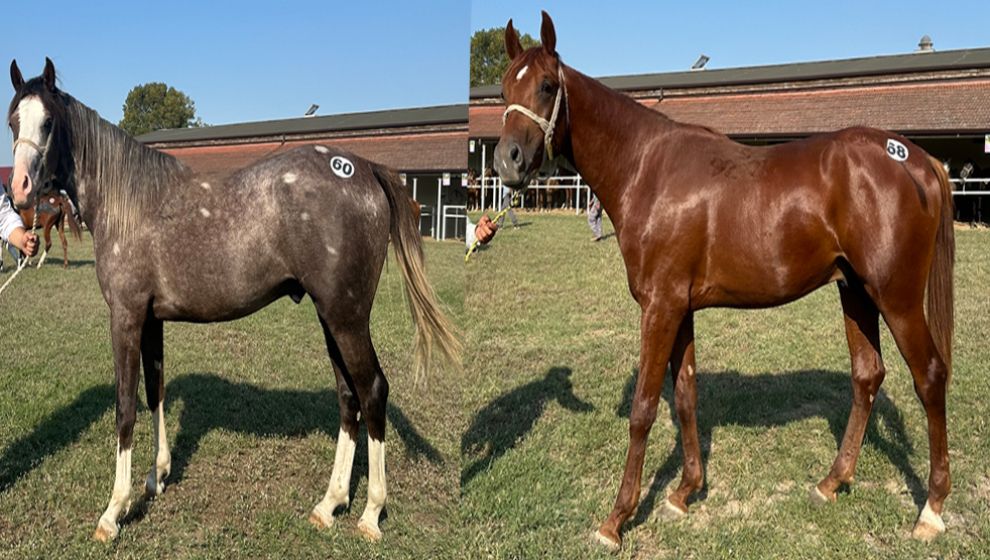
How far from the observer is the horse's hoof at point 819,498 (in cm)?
365

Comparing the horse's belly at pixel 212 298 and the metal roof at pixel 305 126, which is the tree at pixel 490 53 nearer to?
the metal roof at pixel 305 126

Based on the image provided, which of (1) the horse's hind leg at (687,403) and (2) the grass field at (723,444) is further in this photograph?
(1) the horse's hind leg at (687,403)

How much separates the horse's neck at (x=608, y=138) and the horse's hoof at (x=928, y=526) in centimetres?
209

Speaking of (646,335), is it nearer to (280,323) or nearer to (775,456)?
(775,456)

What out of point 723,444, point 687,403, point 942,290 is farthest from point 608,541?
point 942,290

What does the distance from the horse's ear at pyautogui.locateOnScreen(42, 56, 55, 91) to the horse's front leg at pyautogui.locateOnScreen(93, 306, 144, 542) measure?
1000mm

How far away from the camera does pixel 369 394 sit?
324cm

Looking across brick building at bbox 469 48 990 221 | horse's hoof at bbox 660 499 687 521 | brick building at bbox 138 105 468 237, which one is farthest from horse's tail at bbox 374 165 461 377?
brick building at bbox 469 48 990 221

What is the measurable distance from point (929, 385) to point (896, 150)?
1165 mm

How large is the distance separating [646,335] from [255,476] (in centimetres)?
220

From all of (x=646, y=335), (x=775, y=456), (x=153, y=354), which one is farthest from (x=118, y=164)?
(x=775, y=456)

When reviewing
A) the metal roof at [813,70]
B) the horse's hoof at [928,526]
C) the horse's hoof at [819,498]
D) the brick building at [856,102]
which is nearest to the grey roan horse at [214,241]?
the horse's hoof at [819,498]

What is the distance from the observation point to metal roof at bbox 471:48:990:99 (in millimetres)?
18016

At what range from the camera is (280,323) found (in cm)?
652
